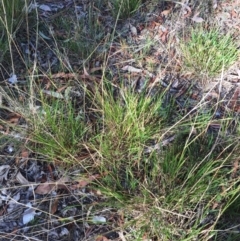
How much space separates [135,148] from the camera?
2.00m

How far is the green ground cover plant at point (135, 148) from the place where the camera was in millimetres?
1833

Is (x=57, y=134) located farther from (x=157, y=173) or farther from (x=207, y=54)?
(x=207, y=54)

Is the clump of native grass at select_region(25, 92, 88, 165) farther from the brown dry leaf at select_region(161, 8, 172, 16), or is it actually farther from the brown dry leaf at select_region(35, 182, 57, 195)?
the brown dry leaf at select_region(161, 8, 172, 16)

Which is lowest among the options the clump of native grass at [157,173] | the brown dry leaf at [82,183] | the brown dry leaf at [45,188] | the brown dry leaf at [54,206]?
the brown dry leaf at [54,206]

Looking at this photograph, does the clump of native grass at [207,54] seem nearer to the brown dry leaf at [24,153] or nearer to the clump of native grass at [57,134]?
the clump of native grass at [57,134]

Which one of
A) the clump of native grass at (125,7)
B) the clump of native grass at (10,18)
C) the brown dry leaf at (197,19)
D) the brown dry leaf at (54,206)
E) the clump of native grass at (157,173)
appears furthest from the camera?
the brown dry leaf at (197,19)

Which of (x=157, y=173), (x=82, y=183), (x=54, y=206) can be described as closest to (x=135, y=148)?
(x=157, y=173)

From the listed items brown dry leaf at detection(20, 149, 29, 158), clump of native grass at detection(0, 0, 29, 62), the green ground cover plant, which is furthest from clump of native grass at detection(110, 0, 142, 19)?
brown dry leaf at detection(20, 149, 29, 158)

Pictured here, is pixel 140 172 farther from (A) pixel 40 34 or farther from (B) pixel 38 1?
(B) pixel 38 1

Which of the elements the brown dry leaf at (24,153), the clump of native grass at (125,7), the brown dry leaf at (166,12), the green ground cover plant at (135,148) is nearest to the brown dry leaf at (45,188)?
the green ground cover plant at (135,148)

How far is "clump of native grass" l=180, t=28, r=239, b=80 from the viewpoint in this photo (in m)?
2.45

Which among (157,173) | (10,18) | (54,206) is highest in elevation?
(10,18)

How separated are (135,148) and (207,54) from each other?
764 mm

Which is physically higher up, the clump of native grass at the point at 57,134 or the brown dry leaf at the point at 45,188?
the clump of native grass at the point at 57,134
